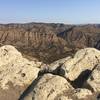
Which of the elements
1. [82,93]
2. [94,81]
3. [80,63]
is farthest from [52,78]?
[80,63]

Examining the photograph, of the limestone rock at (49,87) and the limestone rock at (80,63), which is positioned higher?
the limestone rock at (80,63)

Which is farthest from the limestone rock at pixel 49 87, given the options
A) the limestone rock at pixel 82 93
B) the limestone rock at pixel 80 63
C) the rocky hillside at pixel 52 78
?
the limestone rock at pixel 80 63

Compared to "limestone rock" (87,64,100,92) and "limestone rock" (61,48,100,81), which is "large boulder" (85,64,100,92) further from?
"limestone rock" (61,48,100,81)

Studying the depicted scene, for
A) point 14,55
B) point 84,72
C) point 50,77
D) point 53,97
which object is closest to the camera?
point 53,97

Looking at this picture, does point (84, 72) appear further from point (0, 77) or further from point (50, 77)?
point (0, 77)

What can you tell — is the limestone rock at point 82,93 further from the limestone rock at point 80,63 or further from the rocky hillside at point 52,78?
the limestone rock at point 80,63

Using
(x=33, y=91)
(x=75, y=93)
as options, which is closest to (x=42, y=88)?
(x=33, y=91)

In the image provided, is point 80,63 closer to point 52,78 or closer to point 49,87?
point 52,78
